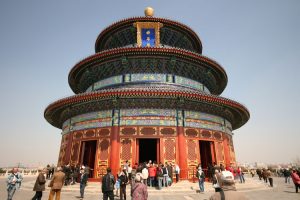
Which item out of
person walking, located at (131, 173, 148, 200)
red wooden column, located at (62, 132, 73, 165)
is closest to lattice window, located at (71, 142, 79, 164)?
red wooden column, located at (62, 132, 73, 165)

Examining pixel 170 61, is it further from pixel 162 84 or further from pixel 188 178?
pixel 188 178

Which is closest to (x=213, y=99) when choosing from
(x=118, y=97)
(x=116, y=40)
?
(x=118, y=97)

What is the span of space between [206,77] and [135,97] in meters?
8.93

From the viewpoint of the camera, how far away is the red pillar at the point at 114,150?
15875 millimetres

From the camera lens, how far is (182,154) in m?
16.3

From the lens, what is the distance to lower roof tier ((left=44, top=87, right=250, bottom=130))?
16125 mm

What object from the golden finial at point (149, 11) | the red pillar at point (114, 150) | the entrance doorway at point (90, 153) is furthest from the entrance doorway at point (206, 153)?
the golden finial at point (149, 11)

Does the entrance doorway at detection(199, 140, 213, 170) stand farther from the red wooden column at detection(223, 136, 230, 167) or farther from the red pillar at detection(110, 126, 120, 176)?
the red pillar at detection(110, 126, 120, 176)

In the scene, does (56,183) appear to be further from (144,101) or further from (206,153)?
(206,153)

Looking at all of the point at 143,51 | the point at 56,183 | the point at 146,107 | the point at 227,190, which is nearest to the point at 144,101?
the point at 146,107

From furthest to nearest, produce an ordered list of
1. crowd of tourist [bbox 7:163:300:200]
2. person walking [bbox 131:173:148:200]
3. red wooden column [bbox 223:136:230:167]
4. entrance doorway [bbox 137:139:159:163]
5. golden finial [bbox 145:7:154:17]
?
1. golden finial [bbox 145:7:154:17]
2. entrance doorway [bbox 137:139:159:163]
3. red wooden column [bbox 223:136:230:167]
4. person walking [bbox 131:173:148:200]
5. crowd of tourist [bbox 7:163:300:200]

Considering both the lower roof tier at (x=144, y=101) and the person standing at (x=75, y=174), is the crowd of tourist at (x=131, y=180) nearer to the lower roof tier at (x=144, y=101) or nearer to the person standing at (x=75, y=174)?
the person standing at (x=75, y=174)

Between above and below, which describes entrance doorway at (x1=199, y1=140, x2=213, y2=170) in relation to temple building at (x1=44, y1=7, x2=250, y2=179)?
below

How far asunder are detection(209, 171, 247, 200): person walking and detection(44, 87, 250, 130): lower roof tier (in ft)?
42.6
